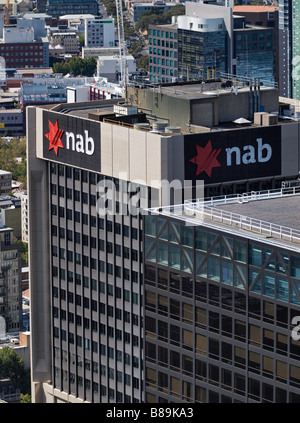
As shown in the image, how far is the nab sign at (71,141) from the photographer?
153500 millimetres

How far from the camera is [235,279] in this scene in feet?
382

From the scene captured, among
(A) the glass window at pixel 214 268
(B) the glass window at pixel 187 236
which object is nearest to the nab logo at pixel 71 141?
(B) the glass window at pixel 187 236

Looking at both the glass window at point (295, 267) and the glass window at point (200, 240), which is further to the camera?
the glass window at point (200, 240)

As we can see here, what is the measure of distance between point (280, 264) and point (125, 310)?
1491 inches

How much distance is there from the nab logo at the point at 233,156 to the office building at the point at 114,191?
9 centimetres

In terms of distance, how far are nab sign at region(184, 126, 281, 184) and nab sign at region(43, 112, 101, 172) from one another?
9.71m

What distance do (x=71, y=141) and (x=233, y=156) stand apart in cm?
1600

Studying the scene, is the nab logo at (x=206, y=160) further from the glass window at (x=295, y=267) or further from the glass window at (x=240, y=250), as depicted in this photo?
the glass window at (x=295, y=267)

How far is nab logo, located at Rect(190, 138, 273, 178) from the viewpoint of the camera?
485 feet

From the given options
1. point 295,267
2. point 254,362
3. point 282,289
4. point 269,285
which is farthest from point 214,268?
point 295,267

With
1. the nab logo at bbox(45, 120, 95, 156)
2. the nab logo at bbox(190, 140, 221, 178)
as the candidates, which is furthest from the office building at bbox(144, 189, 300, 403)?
the nab logo at bbox(45, 120, 95, 156)

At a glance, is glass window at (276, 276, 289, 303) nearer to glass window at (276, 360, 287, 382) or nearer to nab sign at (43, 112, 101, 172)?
glass window at (276, 360, 287, 382)

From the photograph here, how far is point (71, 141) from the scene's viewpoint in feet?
514
